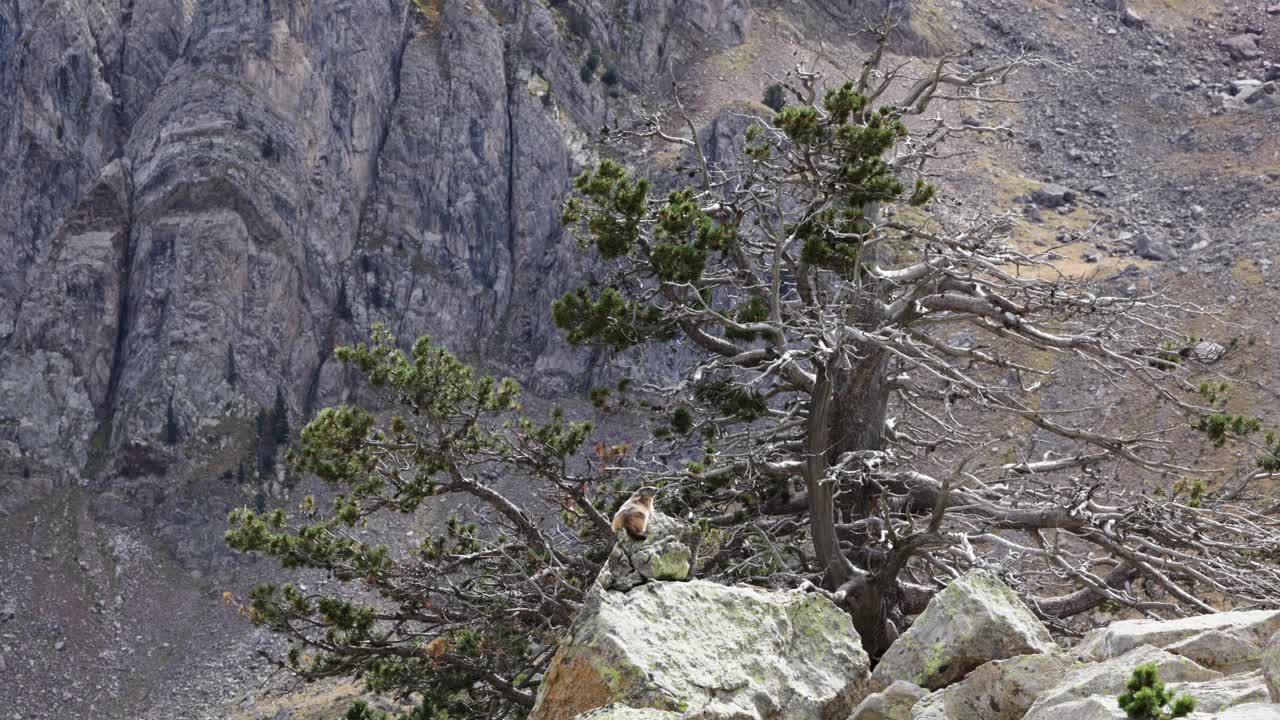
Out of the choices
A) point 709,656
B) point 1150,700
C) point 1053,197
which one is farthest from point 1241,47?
point 1150,700

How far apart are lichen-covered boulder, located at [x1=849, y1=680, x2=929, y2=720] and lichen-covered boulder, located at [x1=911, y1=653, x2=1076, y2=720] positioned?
18cm

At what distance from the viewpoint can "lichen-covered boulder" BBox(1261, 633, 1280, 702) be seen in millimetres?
6496

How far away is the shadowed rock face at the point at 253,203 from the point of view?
9569 cm

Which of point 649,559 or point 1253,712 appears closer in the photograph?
point 1253,712

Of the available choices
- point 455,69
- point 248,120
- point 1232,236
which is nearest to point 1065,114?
point 1232,236

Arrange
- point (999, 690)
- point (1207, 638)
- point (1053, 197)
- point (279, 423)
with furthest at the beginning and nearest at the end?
point (1053, 197) < point (279, 423) < point (999, 690) < point (1207, 638)

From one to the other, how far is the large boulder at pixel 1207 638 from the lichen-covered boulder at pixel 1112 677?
0.32 m

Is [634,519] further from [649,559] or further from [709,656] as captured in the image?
[709,656]

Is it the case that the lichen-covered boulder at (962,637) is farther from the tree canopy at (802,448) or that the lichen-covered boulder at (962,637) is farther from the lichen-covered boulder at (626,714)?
the tree canopy at (802,448)

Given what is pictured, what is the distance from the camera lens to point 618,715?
798 cm

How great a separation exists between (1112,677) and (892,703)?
1.85 meters

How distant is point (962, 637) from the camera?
9.45 m

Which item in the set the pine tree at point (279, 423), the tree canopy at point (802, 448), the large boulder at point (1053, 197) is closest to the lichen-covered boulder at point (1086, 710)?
the tree canopy at point (802, 448)

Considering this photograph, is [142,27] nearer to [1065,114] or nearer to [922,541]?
[1065,114]
